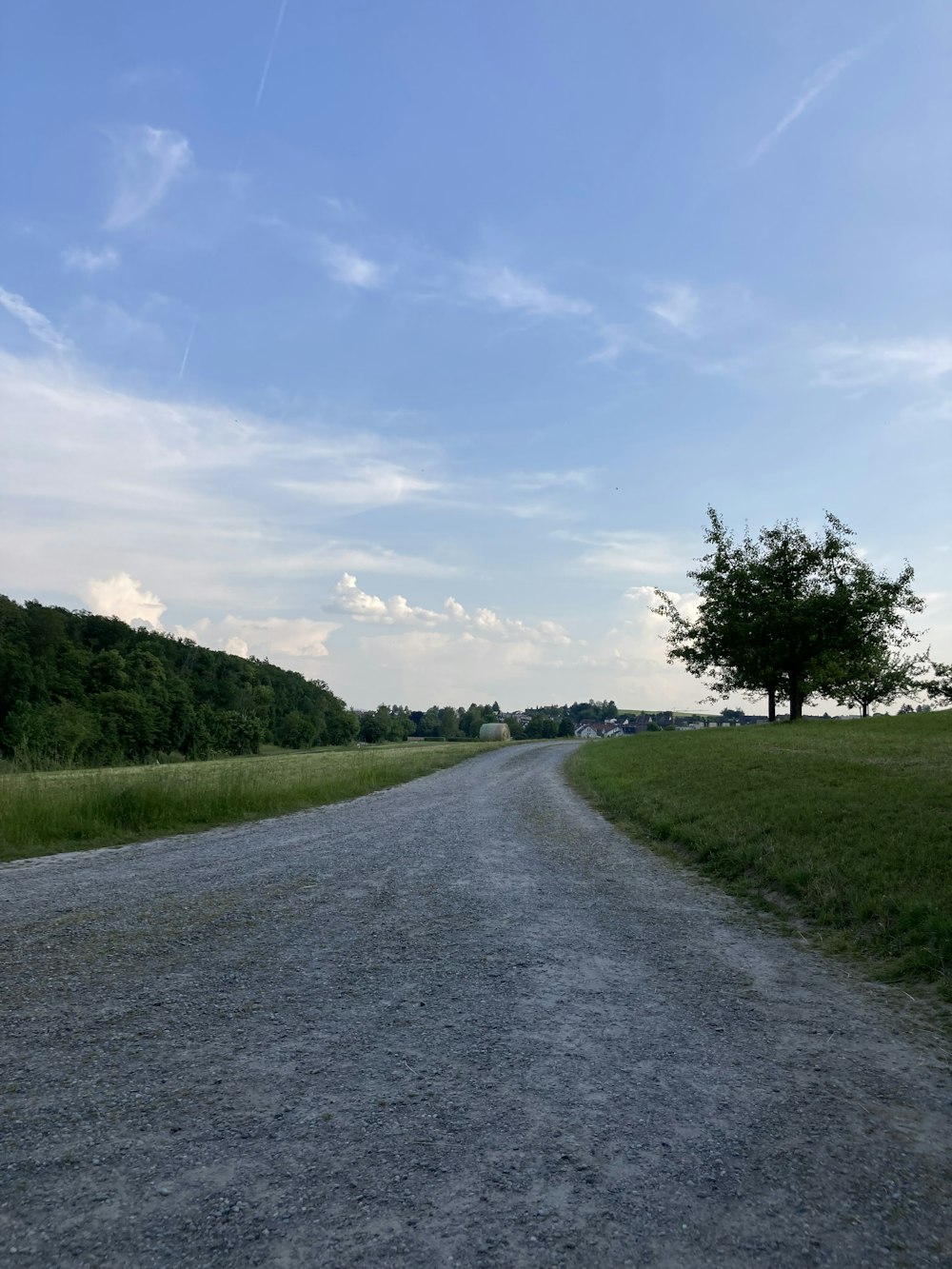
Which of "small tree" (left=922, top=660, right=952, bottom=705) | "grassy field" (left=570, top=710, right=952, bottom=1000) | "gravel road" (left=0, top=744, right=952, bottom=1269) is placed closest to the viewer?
"gravel road" (left=0, top=744, right=952, bottom=1269)

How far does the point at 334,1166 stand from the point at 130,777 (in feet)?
49.1

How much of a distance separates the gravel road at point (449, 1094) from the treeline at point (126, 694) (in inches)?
1893

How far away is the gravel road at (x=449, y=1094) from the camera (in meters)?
2.88

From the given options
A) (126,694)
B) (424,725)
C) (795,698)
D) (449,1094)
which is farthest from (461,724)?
(449,1094)

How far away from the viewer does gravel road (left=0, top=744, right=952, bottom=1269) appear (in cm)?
288

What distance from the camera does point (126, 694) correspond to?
283 ft

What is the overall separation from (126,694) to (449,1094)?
9142cm

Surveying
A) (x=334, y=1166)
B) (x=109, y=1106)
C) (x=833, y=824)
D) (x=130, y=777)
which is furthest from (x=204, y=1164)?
(x=130, y=777)

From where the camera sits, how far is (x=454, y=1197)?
3.05 m

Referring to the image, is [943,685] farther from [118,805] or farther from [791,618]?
[118,805]

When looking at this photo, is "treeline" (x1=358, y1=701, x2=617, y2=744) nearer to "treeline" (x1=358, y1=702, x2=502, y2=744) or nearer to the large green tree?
"treeline" (x1=358, y1=702, x2=502, y2=744)

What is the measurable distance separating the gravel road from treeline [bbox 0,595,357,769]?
48.1 meters

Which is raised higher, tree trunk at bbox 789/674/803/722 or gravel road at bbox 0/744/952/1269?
tree trunk at bbox 789/674/803/722

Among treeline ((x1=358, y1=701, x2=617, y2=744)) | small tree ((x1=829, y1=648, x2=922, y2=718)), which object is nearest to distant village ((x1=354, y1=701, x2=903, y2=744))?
treeline ((x1=358, y1=701, x2=617, y2=744))
